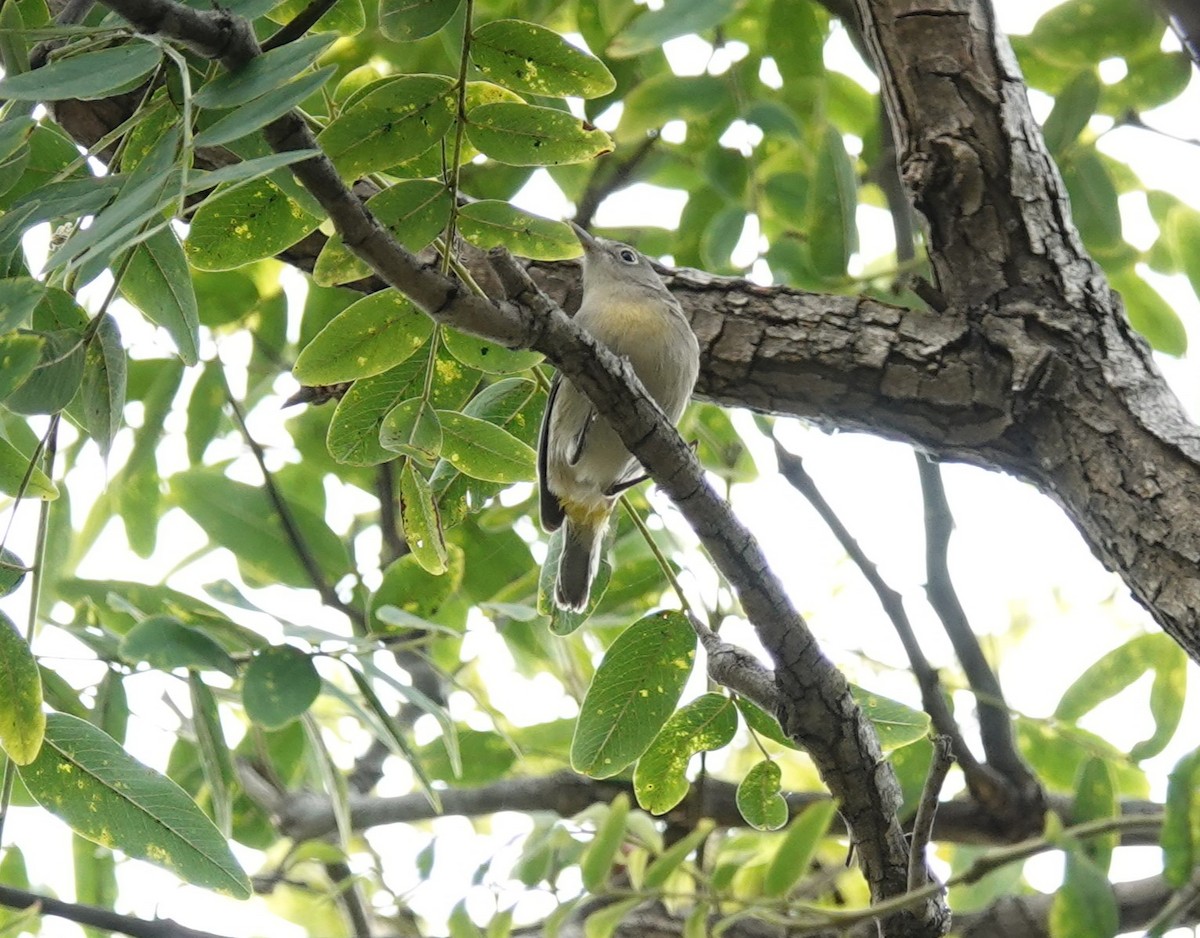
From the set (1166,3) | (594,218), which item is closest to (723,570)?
(1166,3)

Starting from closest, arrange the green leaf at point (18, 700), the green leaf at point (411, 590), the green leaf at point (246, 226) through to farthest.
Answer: the green leaf at point (18, 700) → the green leaf at point (246, 226) → the green leaf at point (411, 590)

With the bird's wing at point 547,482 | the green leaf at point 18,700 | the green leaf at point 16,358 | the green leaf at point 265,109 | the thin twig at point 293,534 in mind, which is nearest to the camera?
the green leaf at point 265,109

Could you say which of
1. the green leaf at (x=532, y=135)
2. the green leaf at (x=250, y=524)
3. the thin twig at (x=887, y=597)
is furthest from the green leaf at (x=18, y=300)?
the thin twig at (x=887, y=597)

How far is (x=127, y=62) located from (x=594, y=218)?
291 centimetres

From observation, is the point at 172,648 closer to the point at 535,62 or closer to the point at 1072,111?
the point at 535,62

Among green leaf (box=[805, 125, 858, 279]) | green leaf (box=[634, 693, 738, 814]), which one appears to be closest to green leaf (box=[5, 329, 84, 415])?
green leaf (box=[634, 693, 738, 814])

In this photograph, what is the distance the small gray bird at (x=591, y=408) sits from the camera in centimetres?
335

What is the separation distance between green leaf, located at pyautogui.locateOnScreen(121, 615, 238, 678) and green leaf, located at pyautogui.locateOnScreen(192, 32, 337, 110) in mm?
1224

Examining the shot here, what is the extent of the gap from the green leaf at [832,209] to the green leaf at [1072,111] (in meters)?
0.58

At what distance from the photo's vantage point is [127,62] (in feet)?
5.77

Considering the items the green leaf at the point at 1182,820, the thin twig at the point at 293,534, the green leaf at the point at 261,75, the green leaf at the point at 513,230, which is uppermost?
the thin twig at the point at 293,534

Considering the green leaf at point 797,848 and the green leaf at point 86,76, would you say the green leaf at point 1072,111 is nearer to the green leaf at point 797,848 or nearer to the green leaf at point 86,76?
the green leaf at point 797,848

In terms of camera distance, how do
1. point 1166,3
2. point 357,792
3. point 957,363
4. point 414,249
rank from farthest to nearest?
1. point 357,792
2. point 957,363
3. point 414,249
4. point 1166,3

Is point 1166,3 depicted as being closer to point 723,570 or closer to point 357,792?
point 723,570
